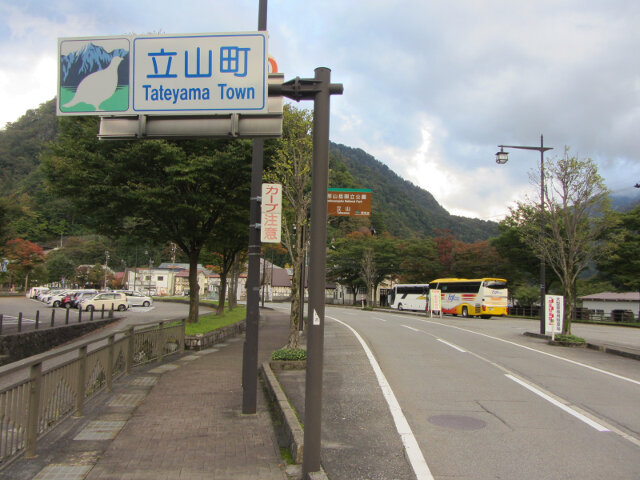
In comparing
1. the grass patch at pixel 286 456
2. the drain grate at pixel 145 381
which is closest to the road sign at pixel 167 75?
the grass patch at pixel 286 456

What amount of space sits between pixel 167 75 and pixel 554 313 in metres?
16.4

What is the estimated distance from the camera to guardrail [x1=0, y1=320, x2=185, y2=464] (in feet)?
15.0

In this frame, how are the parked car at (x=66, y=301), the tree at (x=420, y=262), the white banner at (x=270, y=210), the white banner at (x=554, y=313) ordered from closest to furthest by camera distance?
the white banner at (x=270, y=210) < the white banner at (x=554, y=313) < the parked car at (x=66, y=301) < the tree at (x=420, y=262)

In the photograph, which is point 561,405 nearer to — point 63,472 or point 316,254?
point 316,254

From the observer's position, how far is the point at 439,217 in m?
112

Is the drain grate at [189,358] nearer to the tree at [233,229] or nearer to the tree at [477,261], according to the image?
the tree at [233,229]

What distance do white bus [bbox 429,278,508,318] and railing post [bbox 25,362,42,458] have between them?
113 feet

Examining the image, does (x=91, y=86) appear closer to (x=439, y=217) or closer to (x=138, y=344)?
(x=138, y=344)

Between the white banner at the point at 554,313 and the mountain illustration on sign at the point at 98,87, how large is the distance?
16.5m

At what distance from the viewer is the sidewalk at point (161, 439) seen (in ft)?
15.5

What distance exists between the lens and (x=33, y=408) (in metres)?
4.96

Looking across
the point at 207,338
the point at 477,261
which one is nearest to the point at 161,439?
the point at 207,338

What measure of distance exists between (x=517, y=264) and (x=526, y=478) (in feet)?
151

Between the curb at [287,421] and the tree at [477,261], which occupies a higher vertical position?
the tree at [477,261]
